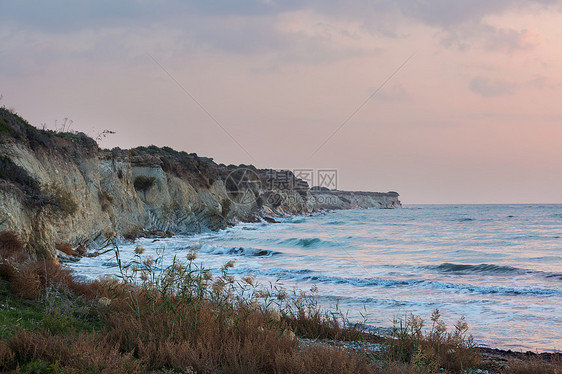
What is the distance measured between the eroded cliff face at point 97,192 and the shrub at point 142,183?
9 cm

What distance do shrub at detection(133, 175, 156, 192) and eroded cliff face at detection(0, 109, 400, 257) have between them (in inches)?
3.4

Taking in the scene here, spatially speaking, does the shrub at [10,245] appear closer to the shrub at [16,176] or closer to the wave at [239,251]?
the shrub at [16,176]

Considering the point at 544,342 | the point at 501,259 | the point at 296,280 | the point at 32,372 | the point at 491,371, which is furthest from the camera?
the point at 501,259

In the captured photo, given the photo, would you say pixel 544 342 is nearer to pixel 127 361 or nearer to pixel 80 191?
pixel 127 361

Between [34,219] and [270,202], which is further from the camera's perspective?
[270,202]

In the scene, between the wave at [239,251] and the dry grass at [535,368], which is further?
the wave at [239,251]

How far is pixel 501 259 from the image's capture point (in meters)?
22.7

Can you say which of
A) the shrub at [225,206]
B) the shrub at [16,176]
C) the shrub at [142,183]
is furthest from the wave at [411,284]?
the shrub at [225,206]

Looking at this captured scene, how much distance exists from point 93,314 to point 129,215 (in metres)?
27.1

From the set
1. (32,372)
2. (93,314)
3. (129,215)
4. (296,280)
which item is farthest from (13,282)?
(129,215)

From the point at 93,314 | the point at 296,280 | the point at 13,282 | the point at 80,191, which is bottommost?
the point at 296,280

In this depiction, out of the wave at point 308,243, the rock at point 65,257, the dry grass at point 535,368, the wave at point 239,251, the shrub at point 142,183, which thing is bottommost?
the wave at point 239,251

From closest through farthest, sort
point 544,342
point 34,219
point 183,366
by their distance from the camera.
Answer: point 183,366
point 544,342
point 34,219

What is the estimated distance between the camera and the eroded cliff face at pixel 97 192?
45.0ft
